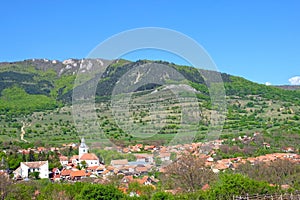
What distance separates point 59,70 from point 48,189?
270ft

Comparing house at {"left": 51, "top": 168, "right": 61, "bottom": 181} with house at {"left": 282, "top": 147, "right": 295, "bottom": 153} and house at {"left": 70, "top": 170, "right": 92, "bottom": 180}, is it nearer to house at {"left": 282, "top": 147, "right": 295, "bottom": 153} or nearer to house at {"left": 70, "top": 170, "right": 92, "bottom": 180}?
house at {"left": 70, "top": 170, "right": 92, "bottom": 180}

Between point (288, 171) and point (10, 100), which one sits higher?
point (10, 100)

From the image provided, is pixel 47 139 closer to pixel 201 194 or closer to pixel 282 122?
pixel 282 122

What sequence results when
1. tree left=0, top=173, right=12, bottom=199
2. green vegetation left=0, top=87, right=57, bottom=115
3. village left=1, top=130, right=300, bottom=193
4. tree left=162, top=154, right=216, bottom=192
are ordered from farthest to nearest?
1. green vegetation left=0, top=87, right=57, bottom=115
2. village left=1, top=130, right=300, bottom=193
3. tree left=162, top=154, right=216, bottom=192
4. tree left=0, top=173, right=12, bottom=199

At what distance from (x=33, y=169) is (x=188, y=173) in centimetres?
1764

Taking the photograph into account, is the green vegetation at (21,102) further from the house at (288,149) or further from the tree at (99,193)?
the tree at (99,193)

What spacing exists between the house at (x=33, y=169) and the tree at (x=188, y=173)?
53.8 ft

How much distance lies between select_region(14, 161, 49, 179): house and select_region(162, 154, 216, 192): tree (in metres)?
16.4

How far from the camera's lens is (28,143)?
44375 mm

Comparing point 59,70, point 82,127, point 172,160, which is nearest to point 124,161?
point 82,127

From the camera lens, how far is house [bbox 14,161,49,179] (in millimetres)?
32925

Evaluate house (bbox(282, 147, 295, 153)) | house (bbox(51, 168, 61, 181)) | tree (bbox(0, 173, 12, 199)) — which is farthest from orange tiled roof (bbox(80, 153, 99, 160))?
tree (bbox(0, 173, 12, 199))

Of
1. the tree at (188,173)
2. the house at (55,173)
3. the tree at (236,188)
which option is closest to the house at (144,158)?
the house at (55,173)

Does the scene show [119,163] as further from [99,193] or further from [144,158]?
[99,193]
